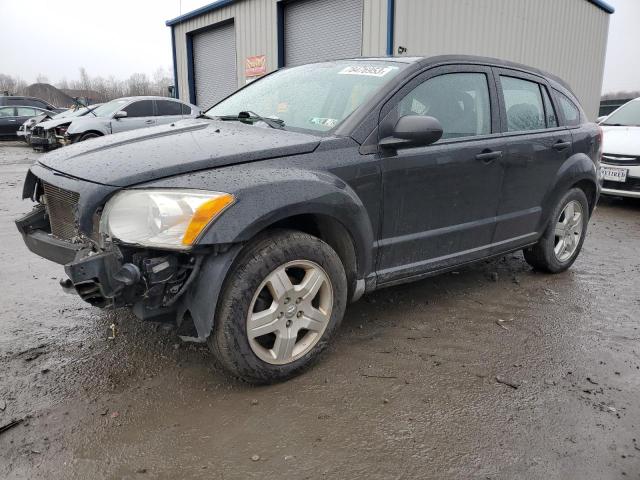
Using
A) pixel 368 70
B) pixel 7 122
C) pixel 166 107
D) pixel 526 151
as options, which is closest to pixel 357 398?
pixel 368 70

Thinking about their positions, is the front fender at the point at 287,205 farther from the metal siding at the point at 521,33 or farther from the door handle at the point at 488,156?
the metal siding at the point at 521,33

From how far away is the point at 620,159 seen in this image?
23.6 ft

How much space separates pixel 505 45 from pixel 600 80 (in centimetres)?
700

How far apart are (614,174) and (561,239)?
3620 mm

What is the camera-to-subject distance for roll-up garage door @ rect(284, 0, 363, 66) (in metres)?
11.4

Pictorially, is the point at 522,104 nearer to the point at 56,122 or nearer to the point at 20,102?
the point at 56,122

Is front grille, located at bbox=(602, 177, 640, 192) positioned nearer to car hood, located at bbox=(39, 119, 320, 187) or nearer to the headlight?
car hood, located at bbox=(39, 119, 320, 187)

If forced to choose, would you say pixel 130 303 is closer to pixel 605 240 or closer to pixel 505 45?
pixel 605 240

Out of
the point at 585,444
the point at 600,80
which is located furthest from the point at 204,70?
the point at 585,444

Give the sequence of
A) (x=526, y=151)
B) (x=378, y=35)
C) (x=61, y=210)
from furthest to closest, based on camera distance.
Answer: (x=378, y=35) → (x=526, y=151) → (x=61, y=210)

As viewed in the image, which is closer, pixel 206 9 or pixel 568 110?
pixel 568 110

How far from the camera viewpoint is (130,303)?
2.22 meters

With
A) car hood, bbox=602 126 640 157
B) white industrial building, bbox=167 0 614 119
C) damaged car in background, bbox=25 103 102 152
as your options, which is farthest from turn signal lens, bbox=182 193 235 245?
damaged car in background, bbox=25 103 102 152

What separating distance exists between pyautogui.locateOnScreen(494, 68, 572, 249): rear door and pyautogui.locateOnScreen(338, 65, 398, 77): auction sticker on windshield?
97cm
